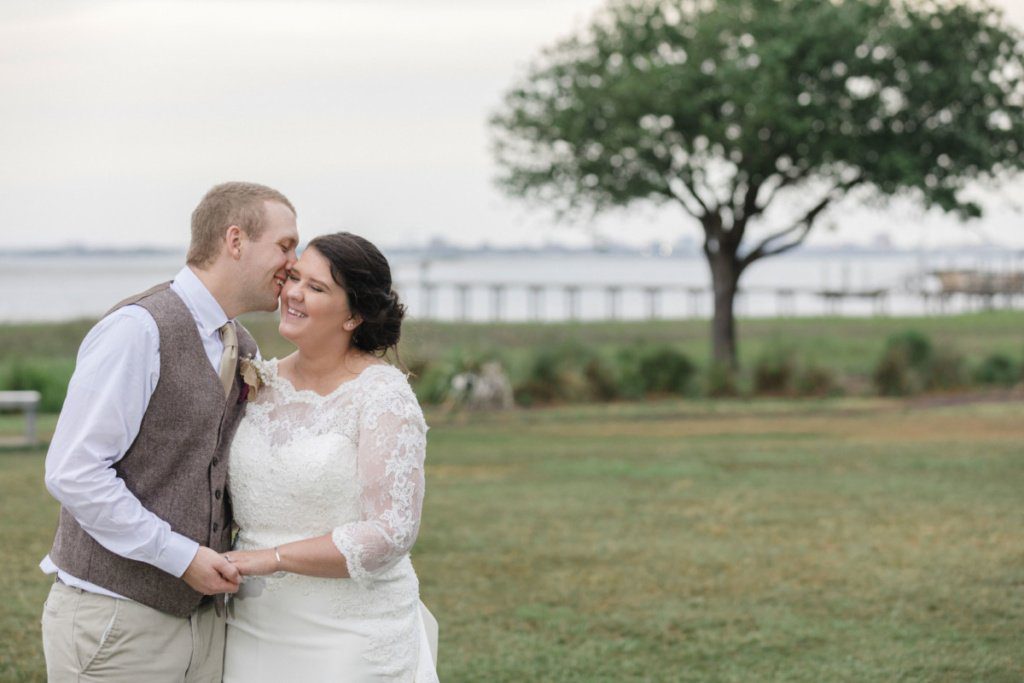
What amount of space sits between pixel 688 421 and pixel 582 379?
136 inches

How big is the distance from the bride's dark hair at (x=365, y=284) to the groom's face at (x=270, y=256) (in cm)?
8

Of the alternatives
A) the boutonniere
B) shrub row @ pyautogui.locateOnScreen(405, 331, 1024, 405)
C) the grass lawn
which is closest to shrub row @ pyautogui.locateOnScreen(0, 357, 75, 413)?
the grass lawn

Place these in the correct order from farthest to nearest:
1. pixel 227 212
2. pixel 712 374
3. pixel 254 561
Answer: pixel 712 374 → pixel 227 212 → pixel 254 561

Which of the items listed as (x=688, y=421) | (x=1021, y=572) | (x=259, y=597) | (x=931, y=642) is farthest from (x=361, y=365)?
(x=688, y=421)

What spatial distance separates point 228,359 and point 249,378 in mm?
113

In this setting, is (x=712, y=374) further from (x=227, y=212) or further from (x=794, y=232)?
(x=227, y=212)

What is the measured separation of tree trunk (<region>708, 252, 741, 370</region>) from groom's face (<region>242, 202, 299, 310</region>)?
24419 millimetres

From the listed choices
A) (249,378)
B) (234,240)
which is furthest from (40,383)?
(234,240)

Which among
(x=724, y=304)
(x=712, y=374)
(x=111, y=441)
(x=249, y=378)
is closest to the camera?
(x=111, y=441)

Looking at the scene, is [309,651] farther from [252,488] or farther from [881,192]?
[881,192]

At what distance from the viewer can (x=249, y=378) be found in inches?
159

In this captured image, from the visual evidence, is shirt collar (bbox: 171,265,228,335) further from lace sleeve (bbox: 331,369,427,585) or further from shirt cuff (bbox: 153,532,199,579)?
shirt cuff (bbox: 153,532,199,579)

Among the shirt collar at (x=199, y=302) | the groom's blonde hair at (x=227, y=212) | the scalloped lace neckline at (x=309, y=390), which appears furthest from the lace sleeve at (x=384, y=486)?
the groom's blonde hair at (x=227, y=212)

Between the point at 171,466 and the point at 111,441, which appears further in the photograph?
the point at 171,466
